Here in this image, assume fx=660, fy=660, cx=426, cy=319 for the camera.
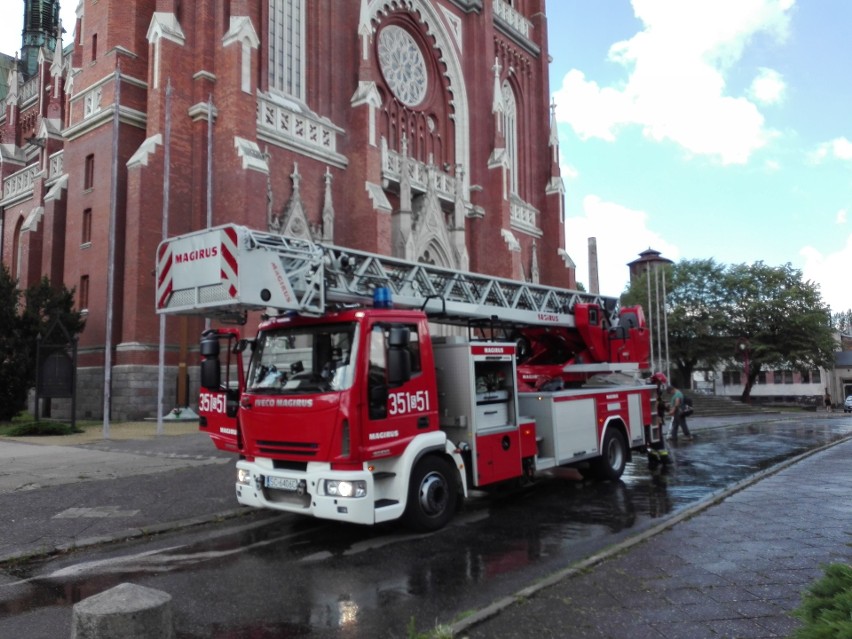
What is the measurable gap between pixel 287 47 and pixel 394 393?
22.3m

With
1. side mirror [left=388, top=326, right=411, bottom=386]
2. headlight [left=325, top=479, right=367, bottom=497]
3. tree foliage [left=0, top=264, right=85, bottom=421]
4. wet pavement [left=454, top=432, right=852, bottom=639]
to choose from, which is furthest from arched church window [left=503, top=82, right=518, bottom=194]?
headlight [left=325, top=479, right=367, bottom=497]

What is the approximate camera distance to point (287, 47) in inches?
1006

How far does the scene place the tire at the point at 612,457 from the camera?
35.3 ft

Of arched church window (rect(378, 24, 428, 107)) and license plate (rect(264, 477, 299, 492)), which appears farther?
arched church window (rect(378, 24, 428, 107))

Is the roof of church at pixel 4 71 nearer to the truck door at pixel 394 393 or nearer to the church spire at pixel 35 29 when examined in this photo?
the church spire at pixel 35 29

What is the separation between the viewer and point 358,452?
6.52 metres

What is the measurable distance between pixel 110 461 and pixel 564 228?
32.3 m

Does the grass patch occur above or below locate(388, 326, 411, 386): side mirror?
below

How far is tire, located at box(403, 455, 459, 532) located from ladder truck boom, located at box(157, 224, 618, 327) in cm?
205

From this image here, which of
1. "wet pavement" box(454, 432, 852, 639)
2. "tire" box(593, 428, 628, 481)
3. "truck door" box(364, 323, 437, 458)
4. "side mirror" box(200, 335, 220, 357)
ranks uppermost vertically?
"side mirror" box(200, 335, 220, 357)

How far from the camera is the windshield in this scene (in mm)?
6809

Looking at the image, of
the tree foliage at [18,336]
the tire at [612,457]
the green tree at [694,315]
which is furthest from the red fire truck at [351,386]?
the green tree at [694,315]

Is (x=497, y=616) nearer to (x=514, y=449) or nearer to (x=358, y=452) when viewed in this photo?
(x=358, y=452)

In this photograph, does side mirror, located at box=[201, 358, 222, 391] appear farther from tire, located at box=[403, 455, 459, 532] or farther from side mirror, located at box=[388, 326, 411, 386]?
tire, located at box=[403, 455, 459, 532]
